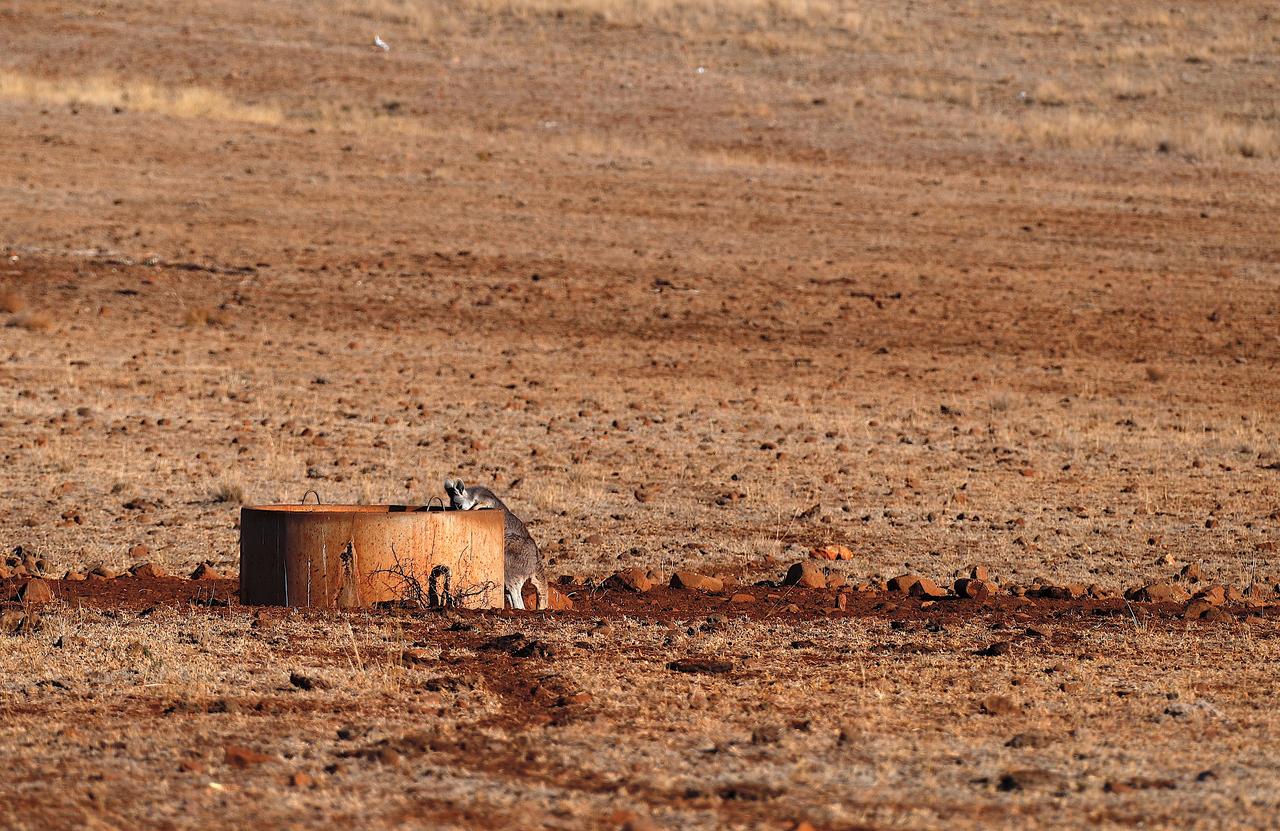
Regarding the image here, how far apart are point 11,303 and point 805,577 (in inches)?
517

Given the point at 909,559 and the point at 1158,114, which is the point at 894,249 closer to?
the point at 1158,114

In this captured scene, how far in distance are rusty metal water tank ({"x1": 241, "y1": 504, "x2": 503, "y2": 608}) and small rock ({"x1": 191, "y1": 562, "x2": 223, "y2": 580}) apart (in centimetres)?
173

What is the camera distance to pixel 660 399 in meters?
16.4

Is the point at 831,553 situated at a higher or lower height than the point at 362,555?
lower

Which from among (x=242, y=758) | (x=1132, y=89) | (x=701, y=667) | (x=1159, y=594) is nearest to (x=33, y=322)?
(x=1159, y=594)

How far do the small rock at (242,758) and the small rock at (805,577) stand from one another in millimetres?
4264

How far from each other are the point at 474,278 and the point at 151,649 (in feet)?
49.6

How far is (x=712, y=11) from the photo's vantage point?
41125mm

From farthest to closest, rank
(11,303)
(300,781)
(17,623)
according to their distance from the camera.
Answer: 1. (11,303)
2. (17,623)
3. (300,781)

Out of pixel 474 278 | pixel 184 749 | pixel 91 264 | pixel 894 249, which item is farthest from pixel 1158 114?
pixel 184 749

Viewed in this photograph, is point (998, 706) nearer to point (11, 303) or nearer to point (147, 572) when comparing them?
point (147, 572)

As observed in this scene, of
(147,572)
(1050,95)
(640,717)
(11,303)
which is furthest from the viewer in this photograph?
(1050,95)

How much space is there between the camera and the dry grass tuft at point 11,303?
65.0ft

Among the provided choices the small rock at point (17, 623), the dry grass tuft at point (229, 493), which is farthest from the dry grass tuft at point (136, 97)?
the small rock at point (17, 623)
